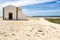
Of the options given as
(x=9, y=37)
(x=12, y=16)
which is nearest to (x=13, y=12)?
(x=12, y=16)

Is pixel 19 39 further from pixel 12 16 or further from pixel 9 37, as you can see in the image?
pixel 12 16

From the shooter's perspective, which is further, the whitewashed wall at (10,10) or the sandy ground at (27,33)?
the whitewashed wall at (10,10)

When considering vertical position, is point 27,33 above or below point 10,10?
below

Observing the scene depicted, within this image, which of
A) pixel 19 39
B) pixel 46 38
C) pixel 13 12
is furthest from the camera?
pixel 13 12

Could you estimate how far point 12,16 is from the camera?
107 ft

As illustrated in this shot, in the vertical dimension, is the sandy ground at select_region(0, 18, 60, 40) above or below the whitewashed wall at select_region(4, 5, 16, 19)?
below

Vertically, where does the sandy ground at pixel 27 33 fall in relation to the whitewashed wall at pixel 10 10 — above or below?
below

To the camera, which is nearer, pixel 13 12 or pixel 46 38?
pixel 46 38

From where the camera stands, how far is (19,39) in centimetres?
1008

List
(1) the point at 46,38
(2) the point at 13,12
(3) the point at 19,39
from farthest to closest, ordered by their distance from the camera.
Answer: (2) the point at 13,12, (1) the point at 46,38, (3) the point at 19,39

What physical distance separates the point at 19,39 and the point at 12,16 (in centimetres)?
2304

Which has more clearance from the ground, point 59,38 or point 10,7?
point 10,7

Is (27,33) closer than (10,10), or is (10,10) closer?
(27,33)

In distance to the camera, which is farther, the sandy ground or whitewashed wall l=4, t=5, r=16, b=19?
whitewashed wall l=4, t=5, r=16, b=19
